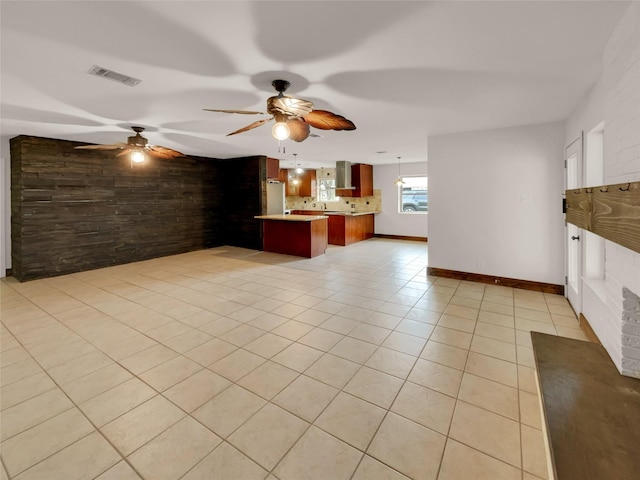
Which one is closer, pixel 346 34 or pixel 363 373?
pixel 346 34

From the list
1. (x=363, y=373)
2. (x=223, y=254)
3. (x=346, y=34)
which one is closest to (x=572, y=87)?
(x=346, y=34)

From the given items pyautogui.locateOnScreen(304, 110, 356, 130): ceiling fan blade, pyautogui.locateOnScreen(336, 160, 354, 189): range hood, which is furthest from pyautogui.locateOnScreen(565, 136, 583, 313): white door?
pyautogui.locateOnScreen(336, 160, 354, 189): range hood

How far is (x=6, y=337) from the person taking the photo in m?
3.03

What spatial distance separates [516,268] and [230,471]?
15.3 ft

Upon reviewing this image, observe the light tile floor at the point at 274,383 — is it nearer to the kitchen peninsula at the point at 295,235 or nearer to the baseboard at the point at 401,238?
the kitchen peninsula at the point at 295,235

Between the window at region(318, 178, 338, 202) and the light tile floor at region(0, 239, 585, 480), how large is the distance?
23.5ft

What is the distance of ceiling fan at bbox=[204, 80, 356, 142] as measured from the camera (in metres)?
2.51

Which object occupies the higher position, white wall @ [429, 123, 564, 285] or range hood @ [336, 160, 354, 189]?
range hood @ [336, 160, 354, 189]

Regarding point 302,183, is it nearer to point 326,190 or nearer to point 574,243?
Result: point 326,190

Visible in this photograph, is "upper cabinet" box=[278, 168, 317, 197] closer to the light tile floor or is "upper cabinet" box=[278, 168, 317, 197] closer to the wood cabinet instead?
the wood cabinet

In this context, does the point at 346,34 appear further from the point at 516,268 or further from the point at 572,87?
the point at 516,268

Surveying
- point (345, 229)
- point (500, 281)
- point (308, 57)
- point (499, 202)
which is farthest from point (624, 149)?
point (345, 229)

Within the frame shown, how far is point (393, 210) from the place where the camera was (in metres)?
9.68

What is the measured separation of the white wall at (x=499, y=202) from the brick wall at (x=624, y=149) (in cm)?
230
